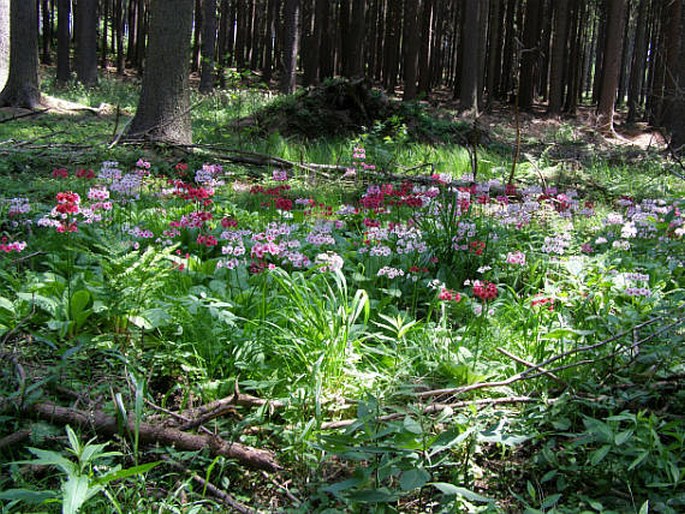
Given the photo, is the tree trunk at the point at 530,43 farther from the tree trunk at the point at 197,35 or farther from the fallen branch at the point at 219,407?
the fallen branch at the point at 219,407

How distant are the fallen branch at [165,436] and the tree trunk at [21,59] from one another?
1141 centimetres

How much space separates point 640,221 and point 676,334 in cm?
213

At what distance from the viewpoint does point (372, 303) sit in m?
3.30

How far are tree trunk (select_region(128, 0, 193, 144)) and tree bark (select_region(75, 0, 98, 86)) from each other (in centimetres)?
1505

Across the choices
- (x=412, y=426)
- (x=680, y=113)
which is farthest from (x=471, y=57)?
(x=412, y=426)

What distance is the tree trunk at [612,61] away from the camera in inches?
648

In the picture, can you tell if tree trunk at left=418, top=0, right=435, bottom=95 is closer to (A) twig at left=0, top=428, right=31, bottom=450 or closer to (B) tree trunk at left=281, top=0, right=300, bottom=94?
(B) tree trunk at left=281, top=0, right=300, bottom=94


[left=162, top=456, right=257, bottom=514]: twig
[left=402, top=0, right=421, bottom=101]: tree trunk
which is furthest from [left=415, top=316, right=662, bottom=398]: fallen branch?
[left=402, top=0, right=421, bottom=101]: tree trunk

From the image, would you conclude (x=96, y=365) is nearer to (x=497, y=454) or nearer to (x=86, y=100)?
(x=497, y=454)

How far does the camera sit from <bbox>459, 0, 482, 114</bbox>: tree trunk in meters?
15.7

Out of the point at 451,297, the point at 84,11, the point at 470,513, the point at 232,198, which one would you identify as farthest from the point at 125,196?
the point at 84,11

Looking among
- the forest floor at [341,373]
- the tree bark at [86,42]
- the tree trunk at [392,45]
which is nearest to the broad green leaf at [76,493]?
the forest floor at [341,373]

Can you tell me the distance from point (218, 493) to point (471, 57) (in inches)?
618

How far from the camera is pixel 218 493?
1.94 metres
